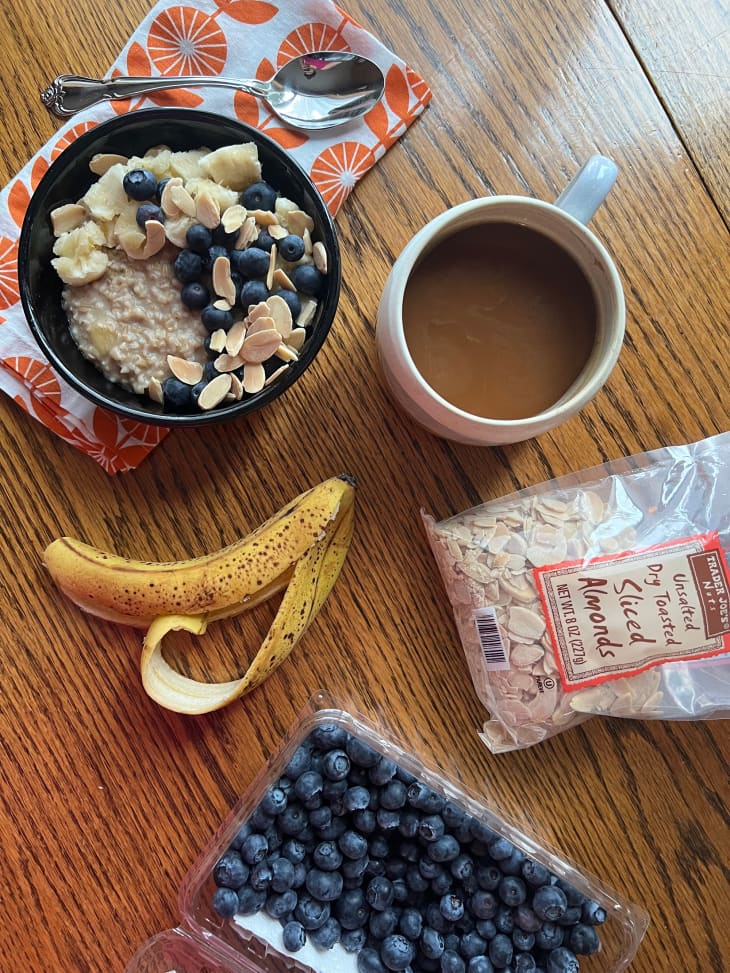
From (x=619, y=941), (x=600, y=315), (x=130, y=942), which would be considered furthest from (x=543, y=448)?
(x=130, y=942)

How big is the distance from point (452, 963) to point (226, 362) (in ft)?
2.29

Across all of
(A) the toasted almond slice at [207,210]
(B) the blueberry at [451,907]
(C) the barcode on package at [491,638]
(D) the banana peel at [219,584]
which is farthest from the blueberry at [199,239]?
(B) the blueberry at [451,907]

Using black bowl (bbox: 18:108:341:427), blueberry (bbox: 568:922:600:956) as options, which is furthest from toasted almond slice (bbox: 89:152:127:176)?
blueberry (bbox: 568:922:600:956)

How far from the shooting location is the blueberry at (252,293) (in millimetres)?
767

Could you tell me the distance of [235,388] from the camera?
0.78m

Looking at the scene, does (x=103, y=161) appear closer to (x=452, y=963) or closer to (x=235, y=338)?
(x=235, y=338)

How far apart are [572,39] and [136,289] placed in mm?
574

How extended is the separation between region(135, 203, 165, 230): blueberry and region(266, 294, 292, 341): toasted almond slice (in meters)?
0.13

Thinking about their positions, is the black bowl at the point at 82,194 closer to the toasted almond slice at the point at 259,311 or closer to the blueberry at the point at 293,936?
the toasted almond slice at the point at 259,311

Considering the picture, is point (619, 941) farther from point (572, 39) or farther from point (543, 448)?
point (572, 39)

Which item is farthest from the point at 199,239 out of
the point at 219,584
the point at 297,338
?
the point at 219,584

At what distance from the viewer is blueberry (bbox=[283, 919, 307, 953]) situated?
2.80 feet

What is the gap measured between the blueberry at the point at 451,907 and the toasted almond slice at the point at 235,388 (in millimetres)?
603

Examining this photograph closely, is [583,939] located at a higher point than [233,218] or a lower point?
lower
